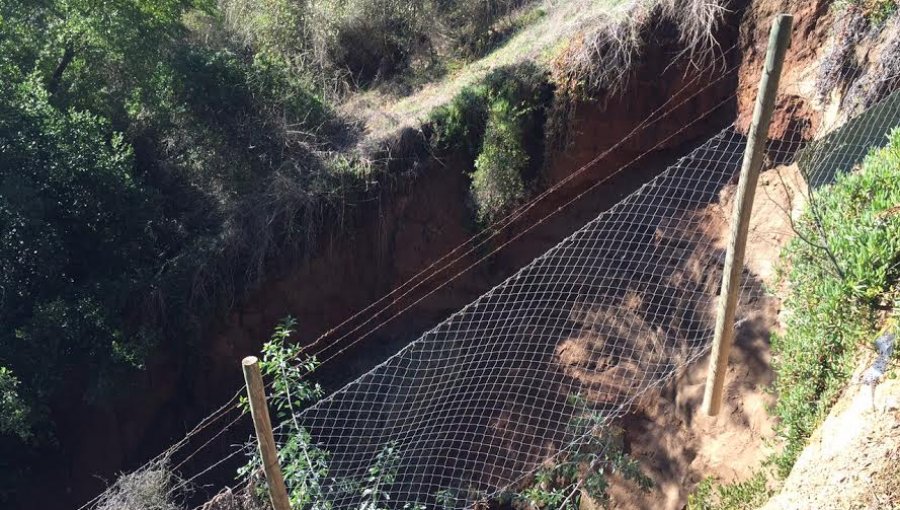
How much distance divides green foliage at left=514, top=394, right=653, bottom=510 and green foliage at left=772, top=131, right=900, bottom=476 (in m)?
1.22

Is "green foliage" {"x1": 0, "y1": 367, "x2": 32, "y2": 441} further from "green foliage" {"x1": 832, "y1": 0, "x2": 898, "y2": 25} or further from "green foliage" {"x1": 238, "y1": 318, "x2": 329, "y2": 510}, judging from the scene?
"green foliage" {"x1": 832, "y1": 0, "x2": 898, "y2": 25}

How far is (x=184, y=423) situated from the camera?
8297mm

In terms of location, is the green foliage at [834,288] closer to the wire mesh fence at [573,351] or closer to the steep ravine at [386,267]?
the wire mesh fence at [573,351]

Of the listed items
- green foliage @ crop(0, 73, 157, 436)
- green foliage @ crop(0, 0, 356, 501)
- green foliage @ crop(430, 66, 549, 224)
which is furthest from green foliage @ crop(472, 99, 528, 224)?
green foliage @ crop(0, 73, 157, 436)

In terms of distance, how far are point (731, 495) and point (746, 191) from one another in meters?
1.95

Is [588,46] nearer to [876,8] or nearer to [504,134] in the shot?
[504,134]

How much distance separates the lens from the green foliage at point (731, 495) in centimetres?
427

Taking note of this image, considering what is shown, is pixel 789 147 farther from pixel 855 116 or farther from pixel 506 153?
pixel 506 153

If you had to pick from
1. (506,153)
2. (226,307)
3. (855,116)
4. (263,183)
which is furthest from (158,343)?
(855,116)

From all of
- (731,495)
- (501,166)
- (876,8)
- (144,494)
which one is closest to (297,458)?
(144,494)

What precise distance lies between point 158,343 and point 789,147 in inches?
252

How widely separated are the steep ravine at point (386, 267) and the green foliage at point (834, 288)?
8.22ft

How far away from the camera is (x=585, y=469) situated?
5469 mm

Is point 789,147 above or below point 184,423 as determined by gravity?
above
